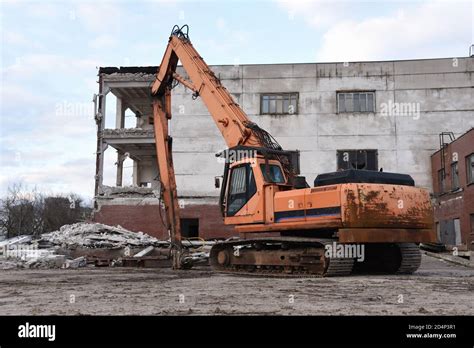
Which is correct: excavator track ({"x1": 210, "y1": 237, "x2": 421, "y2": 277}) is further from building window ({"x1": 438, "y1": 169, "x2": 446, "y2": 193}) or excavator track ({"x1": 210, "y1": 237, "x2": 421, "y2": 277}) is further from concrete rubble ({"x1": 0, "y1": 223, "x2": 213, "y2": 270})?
building window ({"x1": 438, "y1": 169, "x2": 446, "y2": 193})

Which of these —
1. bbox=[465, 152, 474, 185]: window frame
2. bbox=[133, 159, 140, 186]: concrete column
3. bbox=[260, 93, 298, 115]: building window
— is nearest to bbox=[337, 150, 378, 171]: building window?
bbox=[260, 93, 298, 115]: building window

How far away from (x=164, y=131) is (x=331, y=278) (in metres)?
7.79

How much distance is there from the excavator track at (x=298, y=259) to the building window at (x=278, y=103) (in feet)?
54.4

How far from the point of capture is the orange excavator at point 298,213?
11531 millimetres

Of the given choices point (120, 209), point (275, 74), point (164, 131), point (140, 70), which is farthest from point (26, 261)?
point (275, 74)

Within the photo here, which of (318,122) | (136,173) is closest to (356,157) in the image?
(318,122)

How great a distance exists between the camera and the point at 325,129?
29.5 metres

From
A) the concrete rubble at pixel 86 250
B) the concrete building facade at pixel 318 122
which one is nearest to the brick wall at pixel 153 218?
the concrete building facade at pixel 318 122

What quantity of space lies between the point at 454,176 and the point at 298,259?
54.7ft

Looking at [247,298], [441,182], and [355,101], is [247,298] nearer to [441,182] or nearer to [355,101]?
[441,182]

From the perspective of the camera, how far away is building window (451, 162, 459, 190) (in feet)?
83.0

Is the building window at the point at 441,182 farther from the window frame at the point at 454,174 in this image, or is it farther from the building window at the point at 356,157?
the building window at the point at 356,157

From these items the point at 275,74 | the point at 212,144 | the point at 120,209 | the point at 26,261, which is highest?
the point at 275,74
